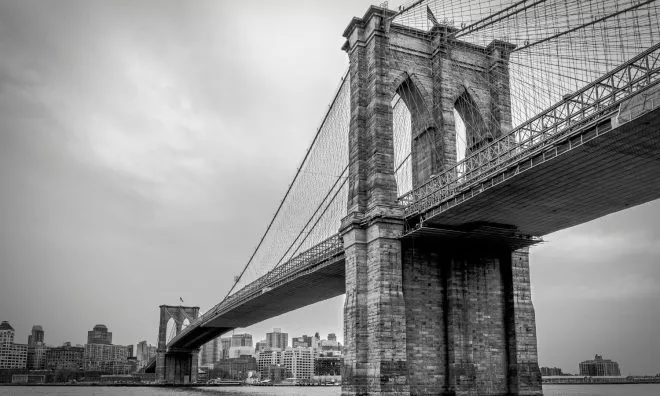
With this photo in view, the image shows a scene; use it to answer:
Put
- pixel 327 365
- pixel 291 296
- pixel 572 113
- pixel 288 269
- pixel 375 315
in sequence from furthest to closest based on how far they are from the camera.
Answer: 1. pixel 327 365
2. pixel 291 296
3. pixel 288 269
4. pixel 375 315
5. pixel 572 113

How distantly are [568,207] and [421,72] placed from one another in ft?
38.5

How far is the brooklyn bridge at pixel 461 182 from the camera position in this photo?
24906 mm

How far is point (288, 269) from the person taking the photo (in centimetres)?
4750

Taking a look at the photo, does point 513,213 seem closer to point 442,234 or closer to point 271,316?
point 442,234

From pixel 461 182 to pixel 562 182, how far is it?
4717 mm

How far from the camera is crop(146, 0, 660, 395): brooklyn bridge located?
24906mm

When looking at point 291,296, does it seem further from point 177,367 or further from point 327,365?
point 327,365

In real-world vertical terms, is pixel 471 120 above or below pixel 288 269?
above

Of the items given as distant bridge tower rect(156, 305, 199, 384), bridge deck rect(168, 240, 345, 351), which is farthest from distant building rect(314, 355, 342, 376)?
bridge deck rect(168, 240, 345, 351)

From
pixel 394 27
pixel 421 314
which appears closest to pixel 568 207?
pixel 421 314

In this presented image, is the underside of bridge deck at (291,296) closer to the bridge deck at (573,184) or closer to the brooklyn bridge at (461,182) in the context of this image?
the brooklyn bridge at (461,182)

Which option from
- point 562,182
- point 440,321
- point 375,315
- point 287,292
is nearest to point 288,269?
point 287,292

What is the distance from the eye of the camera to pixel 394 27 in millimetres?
36094

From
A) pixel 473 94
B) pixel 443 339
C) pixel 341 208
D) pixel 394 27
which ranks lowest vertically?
pixel 443 339
